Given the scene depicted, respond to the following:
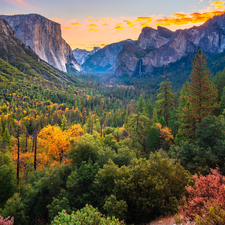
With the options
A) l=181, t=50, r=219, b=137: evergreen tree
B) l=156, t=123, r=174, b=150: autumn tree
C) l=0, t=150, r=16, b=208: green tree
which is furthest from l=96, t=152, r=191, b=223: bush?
l=156, t=123, r=174, b=150: autumn tree

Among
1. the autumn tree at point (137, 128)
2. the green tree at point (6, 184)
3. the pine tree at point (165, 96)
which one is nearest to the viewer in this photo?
the green tree at point (6, 184)

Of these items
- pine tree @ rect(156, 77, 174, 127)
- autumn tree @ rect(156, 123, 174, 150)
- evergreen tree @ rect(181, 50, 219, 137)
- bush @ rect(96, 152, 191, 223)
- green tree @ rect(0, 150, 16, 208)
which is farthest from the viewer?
pine tree @ rect(156, 77, 174, 127)

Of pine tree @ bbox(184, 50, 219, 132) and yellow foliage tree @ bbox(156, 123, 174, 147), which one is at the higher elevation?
pine tree @ bbox(184, 50, 219, 132)

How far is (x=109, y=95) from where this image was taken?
189125mm

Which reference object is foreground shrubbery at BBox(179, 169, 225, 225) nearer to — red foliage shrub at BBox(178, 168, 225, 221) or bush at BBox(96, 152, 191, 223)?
red foliage shrub at BBox(178, 168, 225, 221)

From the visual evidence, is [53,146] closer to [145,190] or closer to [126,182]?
[126,182]

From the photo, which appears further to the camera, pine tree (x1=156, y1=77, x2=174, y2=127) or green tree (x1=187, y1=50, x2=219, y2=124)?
pine tree (x1=156, y1=77, x2=174, y2=127)

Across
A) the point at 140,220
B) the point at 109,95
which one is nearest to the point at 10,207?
the point at 140,220

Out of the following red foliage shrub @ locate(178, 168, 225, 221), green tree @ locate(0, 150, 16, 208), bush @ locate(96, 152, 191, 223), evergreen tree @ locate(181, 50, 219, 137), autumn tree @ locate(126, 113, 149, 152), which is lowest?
green tree @ locate(0, 150, 16, 208)

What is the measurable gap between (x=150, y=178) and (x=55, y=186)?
970cm

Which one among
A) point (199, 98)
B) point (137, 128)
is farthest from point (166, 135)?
point (199, 98)

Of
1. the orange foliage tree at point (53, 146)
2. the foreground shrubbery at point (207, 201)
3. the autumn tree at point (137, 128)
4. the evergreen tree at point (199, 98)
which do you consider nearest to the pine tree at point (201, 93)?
the evergreen tree at point (199, 98)

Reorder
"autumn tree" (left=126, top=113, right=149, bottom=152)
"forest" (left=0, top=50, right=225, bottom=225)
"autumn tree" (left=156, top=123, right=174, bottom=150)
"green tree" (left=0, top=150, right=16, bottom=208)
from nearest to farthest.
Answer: "forest" (left=0, top=50, right=225, bottom=225)
"green tree" (left=0, top=150, right=16, bottom=208)
"autumn tree" (left=126, top=113, right=149, bottom=152)
"autumn tree" (left=156, top=123, right=174, bottom=150)

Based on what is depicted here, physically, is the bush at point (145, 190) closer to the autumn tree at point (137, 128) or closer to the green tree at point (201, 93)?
the green tree at point (201, 93)
